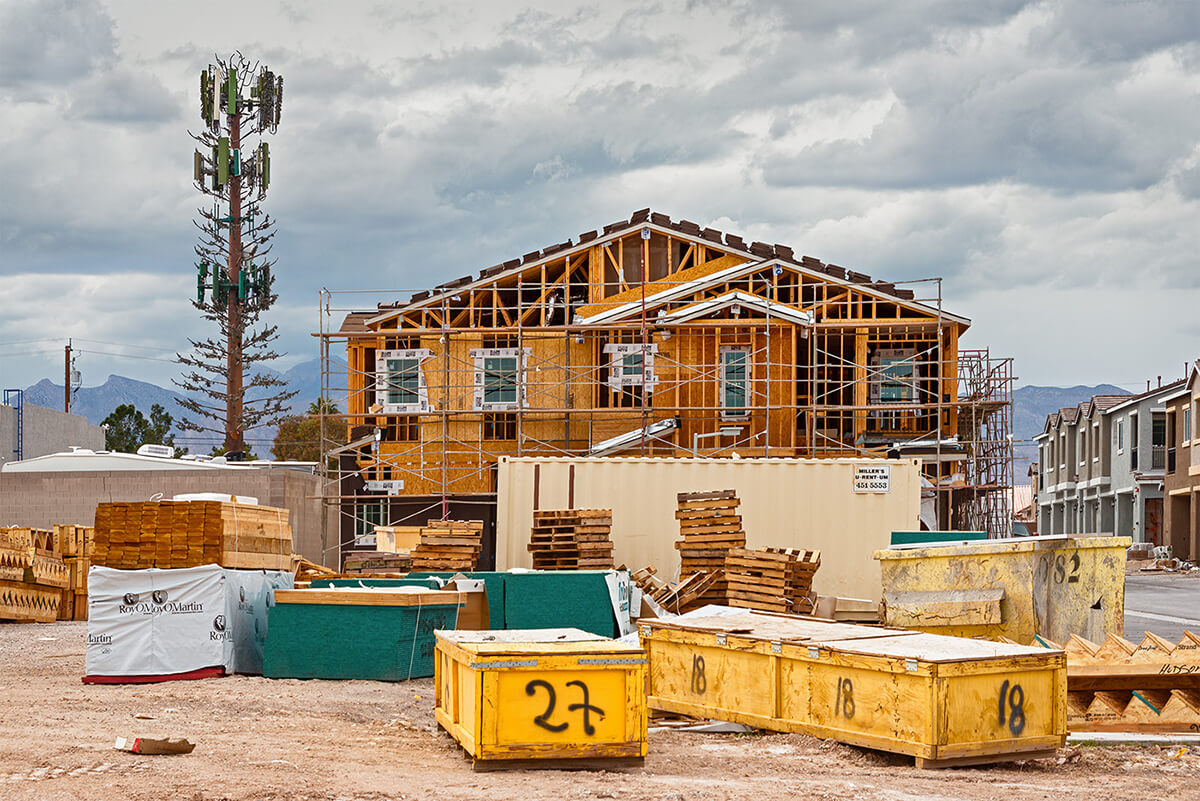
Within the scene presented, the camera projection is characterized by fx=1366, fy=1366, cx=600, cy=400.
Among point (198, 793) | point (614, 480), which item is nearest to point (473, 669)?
point (198, 793)

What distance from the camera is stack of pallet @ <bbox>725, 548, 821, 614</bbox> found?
2089 cm

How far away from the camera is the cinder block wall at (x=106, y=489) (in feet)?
122

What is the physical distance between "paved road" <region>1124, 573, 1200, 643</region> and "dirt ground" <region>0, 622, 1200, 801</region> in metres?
11.2

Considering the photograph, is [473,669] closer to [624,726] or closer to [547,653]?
[547,653]

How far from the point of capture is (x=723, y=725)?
42.0 feet

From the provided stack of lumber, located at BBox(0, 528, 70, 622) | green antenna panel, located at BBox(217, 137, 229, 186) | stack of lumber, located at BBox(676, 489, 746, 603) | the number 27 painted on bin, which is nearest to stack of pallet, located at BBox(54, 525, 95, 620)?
stack of lumber, located at BBox(0, 528, 70, 622)

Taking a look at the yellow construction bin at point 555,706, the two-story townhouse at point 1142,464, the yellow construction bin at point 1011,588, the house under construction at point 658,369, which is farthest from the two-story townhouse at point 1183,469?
Answer: the yellow construction bin at point 555,706

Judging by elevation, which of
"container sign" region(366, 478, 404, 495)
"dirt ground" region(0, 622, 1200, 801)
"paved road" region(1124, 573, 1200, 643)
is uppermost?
"container sign" region(366, 478, 404, 495)

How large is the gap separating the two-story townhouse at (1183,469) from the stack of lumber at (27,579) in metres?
44.1

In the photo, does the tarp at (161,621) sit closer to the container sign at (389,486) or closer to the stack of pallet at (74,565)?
the stack of pallet at (74,565)

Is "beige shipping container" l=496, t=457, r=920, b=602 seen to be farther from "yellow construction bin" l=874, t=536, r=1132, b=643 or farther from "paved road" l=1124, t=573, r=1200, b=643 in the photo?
"yellow construction bin" l=874, t=536, r=1132, b=643

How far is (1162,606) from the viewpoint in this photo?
31469 mm

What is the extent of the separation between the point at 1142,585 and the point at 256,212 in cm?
4578

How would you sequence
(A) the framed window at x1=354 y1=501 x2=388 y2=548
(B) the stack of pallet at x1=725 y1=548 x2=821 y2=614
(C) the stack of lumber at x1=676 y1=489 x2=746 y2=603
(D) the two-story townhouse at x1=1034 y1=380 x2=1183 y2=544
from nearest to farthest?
(B) the stack of pallet at x1=725 y1=548 x2=821 y2=614
(C) the stack of lumber at x1=676 y1=489 x2=746 y2=603
(A) the framed window at x1=354 y1=501 x2=388 y2=548
(D) the two-story townhouse at x1=1034 y1=380 x2=1183 y2=544
